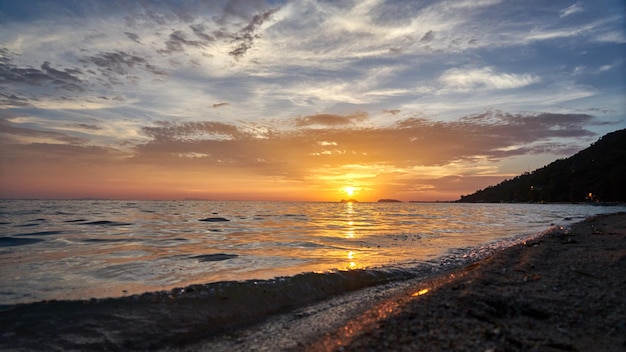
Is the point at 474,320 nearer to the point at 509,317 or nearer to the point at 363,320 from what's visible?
the point at 509,317

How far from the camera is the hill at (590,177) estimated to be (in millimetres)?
127500

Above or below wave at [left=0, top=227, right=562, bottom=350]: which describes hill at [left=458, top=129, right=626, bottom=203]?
above

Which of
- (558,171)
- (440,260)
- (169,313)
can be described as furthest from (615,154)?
(169,313)

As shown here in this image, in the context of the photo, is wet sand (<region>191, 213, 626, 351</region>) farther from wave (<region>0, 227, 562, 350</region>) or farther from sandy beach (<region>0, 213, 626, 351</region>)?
wave (<region>0, 227, 562, 350</region>)

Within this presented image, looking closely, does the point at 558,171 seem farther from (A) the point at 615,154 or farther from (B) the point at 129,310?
(B) the point at 129,310

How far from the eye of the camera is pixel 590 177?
14138cm

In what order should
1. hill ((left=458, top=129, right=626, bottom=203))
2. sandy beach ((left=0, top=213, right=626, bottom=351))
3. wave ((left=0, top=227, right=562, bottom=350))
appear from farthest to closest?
hill ((left=458, top=129, right=626, bottom=203)), wave ((left=0, top=227, right=562, bottom=350)), sandy beach ((left=0, top=213, right=626, bottom=351))

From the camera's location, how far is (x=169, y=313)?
243 inches

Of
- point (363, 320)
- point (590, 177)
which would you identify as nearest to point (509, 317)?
point (363, 320)

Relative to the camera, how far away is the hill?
12750cm

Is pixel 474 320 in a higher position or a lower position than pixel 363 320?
higher

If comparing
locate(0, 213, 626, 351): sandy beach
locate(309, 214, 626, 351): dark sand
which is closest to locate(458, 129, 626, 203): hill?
locate(309, 214, 626, 351): dark sand

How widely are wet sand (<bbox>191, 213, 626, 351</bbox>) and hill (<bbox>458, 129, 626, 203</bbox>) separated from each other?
155623 millimetres

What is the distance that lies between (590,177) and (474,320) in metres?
176
